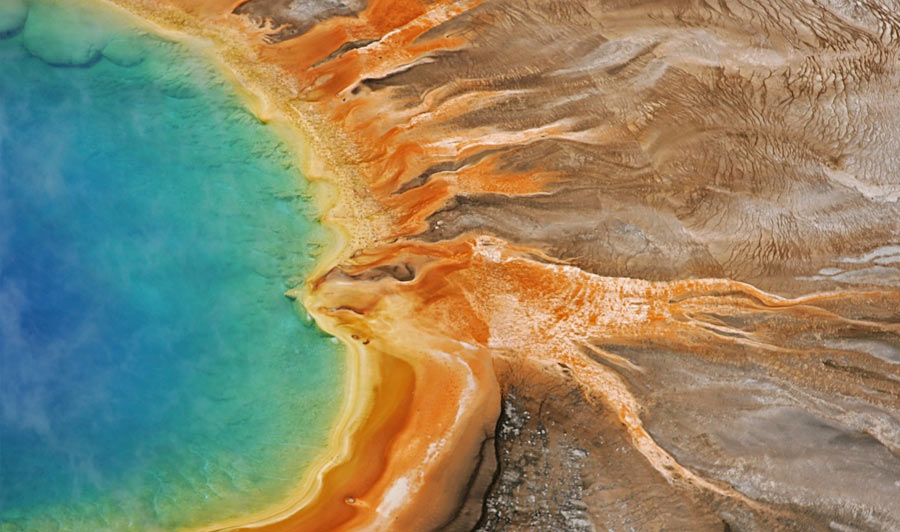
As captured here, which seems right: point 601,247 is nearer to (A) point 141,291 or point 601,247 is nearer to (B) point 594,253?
(B) point 594,253

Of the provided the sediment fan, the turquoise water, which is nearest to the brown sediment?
the sediment fan

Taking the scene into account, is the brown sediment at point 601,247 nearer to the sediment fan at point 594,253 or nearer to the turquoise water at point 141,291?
the sediment fan at point 594,253

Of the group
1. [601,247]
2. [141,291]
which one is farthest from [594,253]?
[141,291]

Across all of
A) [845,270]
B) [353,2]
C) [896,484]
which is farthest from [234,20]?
[896,484]

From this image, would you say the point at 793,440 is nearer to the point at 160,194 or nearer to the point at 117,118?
the point at 160,194

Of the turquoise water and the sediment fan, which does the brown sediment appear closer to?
the sediment fan

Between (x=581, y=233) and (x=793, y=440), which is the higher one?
(x=581, y=233)
